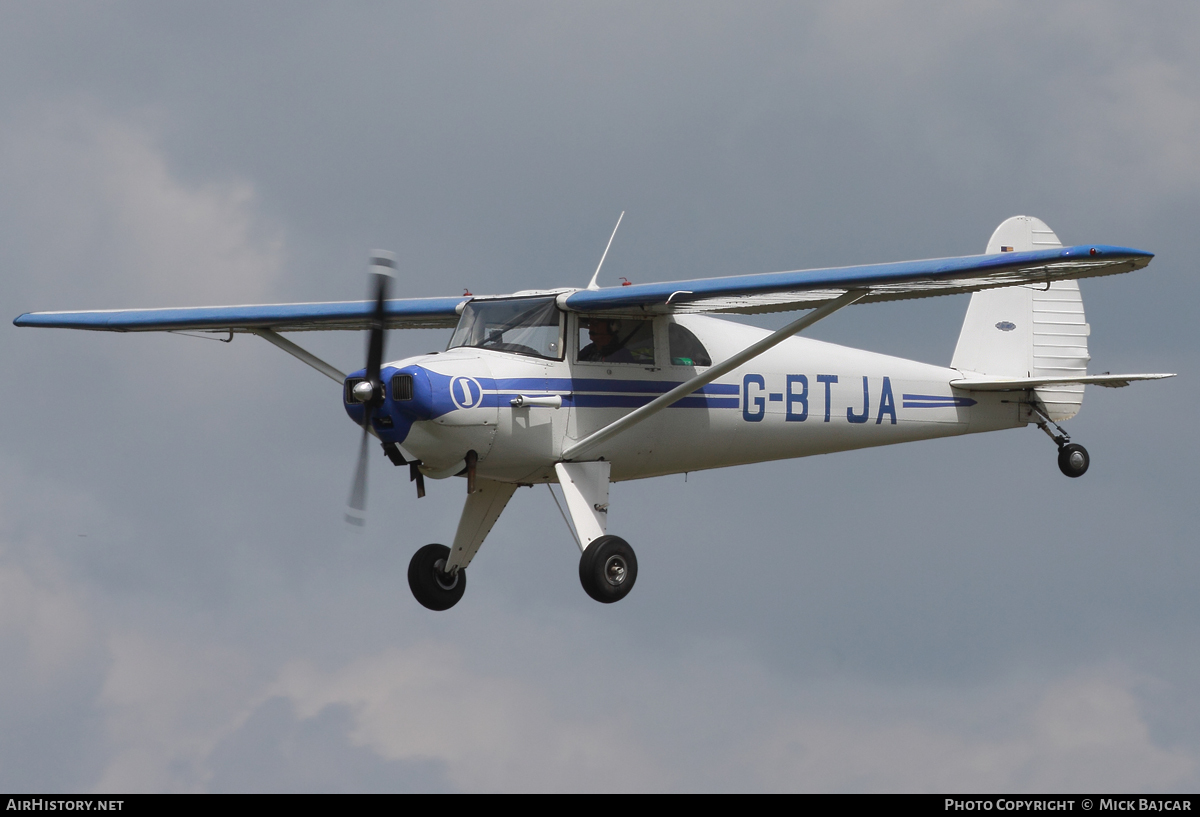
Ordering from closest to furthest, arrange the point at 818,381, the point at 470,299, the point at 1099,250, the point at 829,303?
the point at 1099,250 → the point at 829,303 → the point at 470,299 → the point at 818,381

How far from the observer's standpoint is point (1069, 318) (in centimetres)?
1923

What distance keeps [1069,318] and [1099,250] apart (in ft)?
22.2

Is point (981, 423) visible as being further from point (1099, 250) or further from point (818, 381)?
point (1099, 250)

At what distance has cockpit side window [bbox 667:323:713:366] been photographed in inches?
617

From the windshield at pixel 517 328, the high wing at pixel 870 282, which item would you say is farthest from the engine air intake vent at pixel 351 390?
the high wing at pixel 870 282

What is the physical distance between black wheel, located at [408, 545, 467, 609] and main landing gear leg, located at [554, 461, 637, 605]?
191 cm

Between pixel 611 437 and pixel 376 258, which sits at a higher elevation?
pixel 376 258

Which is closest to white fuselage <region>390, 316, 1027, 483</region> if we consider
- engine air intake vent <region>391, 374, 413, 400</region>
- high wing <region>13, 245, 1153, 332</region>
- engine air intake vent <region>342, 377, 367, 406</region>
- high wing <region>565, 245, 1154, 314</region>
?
engine air intake vent <region>391, 374, 413, 400</region>

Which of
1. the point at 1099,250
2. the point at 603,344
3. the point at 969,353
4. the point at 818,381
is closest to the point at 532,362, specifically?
the point at 603,344

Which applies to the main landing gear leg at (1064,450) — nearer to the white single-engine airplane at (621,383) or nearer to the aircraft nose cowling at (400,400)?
the white single-engine airplane at (621,383)

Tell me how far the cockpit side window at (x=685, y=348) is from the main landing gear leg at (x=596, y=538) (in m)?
1.37

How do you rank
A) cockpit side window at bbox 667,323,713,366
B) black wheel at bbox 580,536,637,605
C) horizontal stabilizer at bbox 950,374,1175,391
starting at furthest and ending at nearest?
1. horizontal stabilizer at bbox 950,374,1175,391
2. cockpit side window at bbox 667,323,713,366
3. black wheel at bbox 580,536,637,605

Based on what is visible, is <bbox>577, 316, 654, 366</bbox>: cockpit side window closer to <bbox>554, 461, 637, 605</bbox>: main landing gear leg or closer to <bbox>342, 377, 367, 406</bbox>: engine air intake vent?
<bbox>554, 461, 637, 605</bbox>: main landing gear leg

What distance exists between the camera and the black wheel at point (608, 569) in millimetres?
14453
